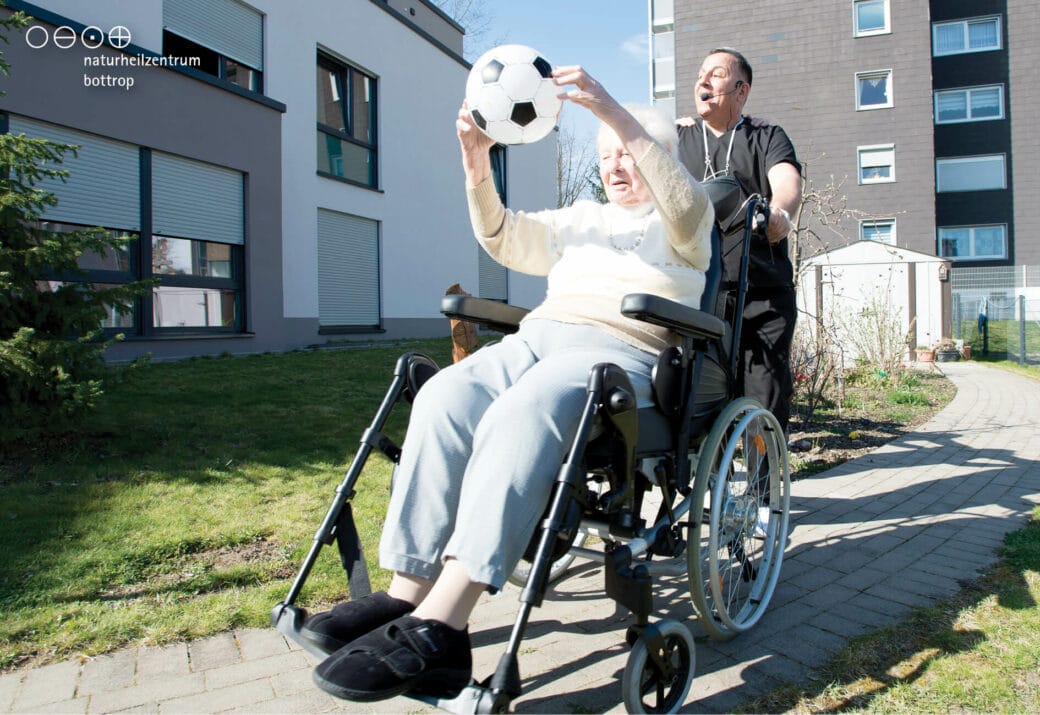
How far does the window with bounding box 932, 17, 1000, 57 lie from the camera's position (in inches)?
858

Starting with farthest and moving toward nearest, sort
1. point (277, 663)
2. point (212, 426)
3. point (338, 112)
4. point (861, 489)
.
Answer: point (338, 112)
point (212, 426)
point (861, 489)
point (277, 663)

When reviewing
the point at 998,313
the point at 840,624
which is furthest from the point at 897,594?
the point at 998,313

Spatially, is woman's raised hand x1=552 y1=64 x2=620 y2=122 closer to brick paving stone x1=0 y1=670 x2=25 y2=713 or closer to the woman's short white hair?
the woman's short white hair

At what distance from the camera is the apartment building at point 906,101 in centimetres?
2017

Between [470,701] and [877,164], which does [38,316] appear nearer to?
[470,701]

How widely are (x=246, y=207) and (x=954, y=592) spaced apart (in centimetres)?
978

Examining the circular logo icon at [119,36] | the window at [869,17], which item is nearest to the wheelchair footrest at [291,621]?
the circular logo icon at [119,36]

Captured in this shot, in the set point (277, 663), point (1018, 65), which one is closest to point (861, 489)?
point (277, 663)

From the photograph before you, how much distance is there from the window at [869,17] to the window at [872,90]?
3.98ft

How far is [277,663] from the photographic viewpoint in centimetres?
195

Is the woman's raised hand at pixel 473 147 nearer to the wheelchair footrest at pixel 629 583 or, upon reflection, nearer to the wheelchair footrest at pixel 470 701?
the wheelchair footrest at pixel 629 583

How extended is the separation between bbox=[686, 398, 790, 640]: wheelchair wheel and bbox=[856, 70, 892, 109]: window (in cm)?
2160

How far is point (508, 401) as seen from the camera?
1662mm

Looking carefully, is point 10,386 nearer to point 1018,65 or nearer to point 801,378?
A: point 801,378
